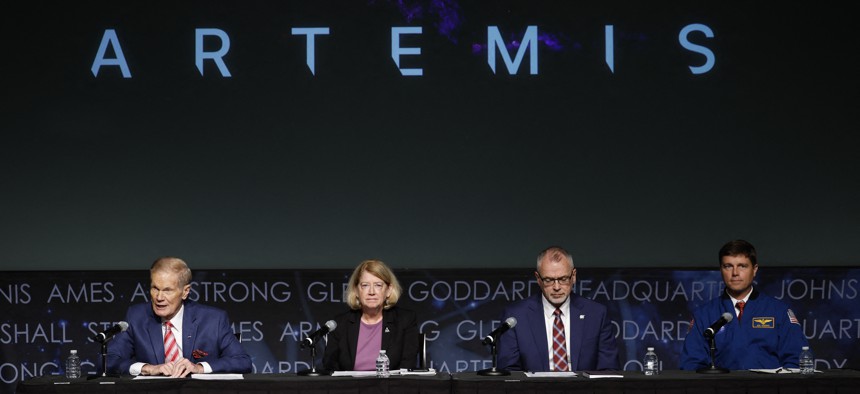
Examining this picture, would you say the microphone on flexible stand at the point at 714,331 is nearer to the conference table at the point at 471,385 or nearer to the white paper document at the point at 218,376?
the conference table at the point at 471,385

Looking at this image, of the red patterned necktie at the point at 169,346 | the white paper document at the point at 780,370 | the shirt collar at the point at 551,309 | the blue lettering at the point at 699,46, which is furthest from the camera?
the blue lettering at the point at 699,46

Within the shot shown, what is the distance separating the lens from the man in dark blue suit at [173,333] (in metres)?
4.88

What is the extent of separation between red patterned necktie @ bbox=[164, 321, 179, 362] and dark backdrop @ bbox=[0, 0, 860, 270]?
1499mm

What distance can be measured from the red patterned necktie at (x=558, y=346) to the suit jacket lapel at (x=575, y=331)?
0.11 ft

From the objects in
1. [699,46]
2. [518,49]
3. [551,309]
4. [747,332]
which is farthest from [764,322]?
[518,49]

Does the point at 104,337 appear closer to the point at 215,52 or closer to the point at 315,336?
the point at 315,336

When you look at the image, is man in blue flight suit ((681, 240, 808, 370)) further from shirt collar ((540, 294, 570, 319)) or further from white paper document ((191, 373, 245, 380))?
white paper document ((191, 373, 245, 380))

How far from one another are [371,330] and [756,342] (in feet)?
6.31

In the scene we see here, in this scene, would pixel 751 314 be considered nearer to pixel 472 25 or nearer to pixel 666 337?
pixel 666 337

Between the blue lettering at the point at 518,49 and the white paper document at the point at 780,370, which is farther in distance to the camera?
the blue lettering at the point at 518,49

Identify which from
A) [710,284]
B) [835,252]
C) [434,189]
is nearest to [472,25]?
[434,189]

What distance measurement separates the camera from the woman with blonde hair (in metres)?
5.11

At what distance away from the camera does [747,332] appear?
500cm

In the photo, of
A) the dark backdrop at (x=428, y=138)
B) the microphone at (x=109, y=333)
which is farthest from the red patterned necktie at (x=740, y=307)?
the microphone at (x=109, y=333)
